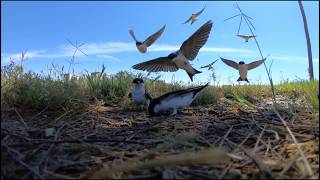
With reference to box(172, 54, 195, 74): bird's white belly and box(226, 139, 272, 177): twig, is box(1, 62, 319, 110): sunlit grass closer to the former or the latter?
box(172, 54, 195, 74): bird's white belly

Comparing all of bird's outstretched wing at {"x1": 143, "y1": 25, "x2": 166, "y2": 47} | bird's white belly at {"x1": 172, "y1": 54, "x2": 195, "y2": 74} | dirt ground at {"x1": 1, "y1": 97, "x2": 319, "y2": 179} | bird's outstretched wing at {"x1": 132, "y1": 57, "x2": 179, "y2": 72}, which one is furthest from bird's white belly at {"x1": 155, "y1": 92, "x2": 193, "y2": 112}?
bird's outstretched wing at {"x1": 143, "y1": 25, "x2": 166, "y2": 47}

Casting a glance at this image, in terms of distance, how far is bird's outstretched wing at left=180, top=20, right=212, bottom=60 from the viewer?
510cm

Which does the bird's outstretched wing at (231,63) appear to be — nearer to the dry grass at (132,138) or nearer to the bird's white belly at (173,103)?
the dry grass at (132,138)

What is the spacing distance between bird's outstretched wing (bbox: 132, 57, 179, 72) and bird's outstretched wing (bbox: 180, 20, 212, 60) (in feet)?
0.63

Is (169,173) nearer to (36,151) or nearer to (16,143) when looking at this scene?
(36,151)

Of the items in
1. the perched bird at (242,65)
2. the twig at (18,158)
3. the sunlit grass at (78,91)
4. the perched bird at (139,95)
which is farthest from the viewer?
the perched bird at (242,65)

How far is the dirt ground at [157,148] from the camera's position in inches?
77.2

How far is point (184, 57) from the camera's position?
16.8ft

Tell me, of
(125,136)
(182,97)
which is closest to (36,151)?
(125,136)

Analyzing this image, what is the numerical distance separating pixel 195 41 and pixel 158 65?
482mm

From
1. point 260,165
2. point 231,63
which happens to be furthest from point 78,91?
point 231,63

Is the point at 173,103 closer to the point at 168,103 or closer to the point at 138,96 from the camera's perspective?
the point at 168,103

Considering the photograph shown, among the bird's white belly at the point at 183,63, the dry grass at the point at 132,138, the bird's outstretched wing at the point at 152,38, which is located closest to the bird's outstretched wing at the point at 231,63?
the bird's white belly at the point at 183,63

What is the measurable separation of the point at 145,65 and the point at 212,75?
1374mm
